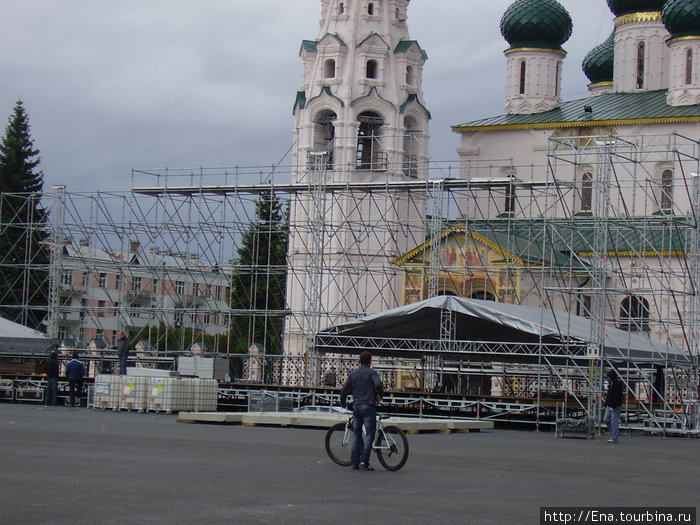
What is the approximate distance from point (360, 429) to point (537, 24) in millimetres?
45010

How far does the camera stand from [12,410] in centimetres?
2912

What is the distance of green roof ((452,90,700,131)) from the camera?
5319 centimetres

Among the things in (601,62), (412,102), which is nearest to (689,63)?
(601,62)

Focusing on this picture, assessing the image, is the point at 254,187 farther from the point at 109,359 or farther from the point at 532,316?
the point at 532,316

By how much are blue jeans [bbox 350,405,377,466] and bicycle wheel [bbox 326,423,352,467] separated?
432 millimetres

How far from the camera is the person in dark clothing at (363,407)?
15281 mm

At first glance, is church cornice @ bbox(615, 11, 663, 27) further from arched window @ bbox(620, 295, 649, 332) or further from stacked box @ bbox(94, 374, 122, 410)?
stacked box @ bbox(94, 374, 122, 410)

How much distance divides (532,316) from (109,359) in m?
13.2

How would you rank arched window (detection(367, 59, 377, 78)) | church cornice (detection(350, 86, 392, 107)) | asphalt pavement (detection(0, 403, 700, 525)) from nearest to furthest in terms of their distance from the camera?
asphalt pavement (detection(0, 403, 700, 525)) < church cornice (detection(350, 86, 392, 107)) < arched window (detection(367, 59, 377, 78))

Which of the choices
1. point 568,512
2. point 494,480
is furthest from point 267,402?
point 568,512

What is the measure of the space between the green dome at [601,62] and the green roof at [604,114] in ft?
13.2

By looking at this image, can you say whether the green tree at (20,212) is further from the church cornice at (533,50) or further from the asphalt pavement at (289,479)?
the asphalt pavement at (289,479)

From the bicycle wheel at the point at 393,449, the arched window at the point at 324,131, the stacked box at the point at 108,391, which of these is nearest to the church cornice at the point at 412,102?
the arched window at the point at 324,131

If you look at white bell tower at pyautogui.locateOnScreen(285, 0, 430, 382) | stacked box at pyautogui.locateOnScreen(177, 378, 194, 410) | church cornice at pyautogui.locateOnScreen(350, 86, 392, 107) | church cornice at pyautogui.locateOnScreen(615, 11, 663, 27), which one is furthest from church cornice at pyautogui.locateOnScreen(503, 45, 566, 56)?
stacked box at pyautogui.locateOnScreen(177, 378, 194, 410)
